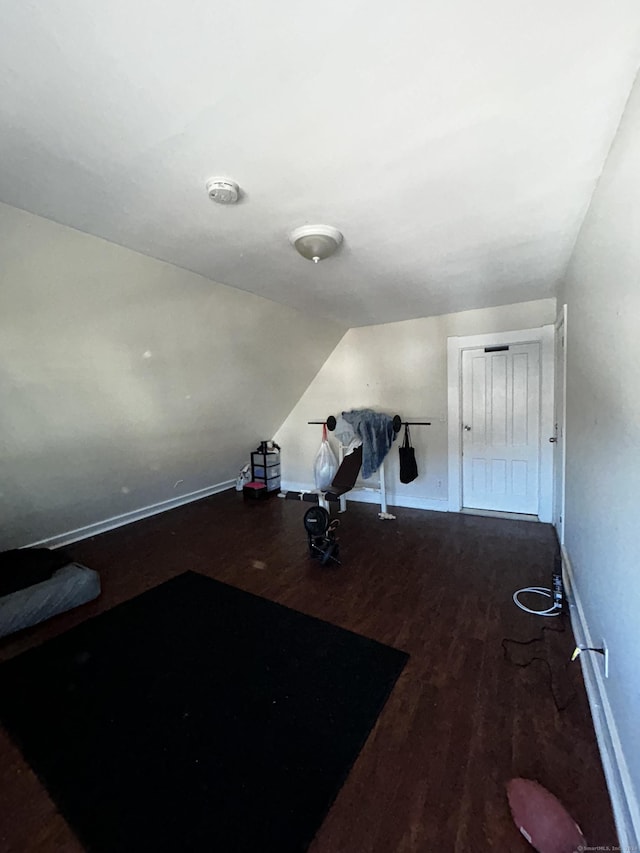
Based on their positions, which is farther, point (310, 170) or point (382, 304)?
point (382, 304)

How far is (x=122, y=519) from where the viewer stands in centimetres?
410

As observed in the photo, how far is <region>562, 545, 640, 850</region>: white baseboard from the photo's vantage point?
3.60ft

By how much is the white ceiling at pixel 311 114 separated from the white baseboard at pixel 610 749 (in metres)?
2.17

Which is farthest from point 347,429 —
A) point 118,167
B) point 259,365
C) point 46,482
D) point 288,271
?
point 118,167

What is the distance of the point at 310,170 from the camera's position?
4.67 feet

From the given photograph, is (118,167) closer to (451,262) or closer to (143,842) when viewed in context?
(451,262)

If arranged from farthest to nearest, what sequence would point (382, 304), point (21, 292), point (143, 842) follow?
1. point (382, 304)
2. point (21, 292)
3. point (143, 842)

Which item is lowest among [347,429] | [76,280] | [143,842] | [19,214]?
[143,842]

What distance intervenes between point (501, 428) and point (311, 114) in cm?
353

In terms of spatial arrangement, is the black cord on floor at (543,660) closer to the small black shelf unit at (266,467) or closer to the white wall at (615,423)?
the white wall at (615,423)

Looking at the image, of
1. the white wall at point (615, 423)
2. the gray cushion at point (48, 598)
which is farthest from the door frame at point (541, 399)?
the gray cushion at point (48, 598)

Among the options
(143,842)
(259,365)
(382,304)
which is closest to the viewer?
(143,842)

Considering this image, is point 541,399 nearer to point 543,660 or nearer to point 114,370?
point 543,660

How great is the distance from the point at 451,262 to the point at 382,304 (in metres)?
1.07
